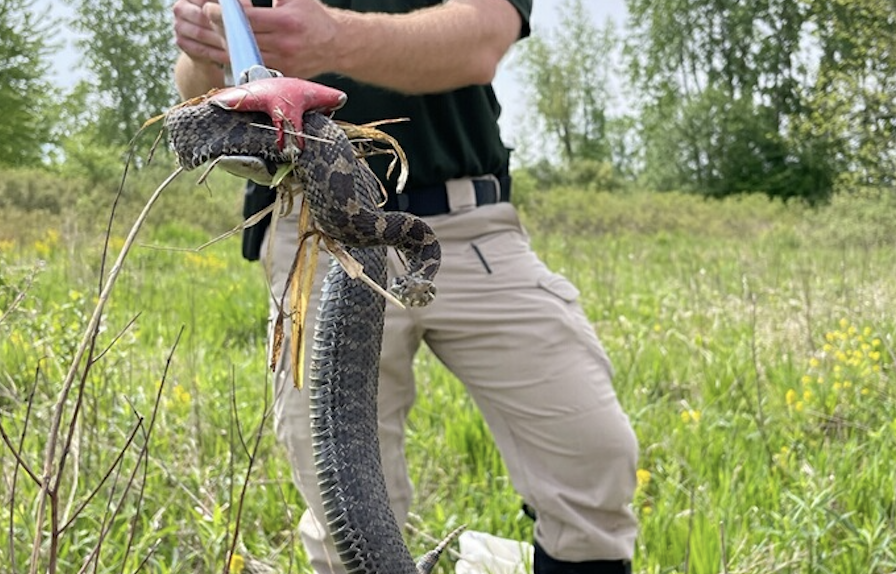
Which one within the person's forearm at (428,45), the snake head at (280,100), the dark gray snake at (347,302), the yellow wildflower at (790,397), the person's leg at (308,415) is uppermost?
the person's forearm at (428,45)

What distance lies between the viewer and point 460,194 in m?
3.04

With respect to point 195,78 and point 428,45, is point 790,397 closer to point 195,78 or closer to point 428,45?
point 428,45

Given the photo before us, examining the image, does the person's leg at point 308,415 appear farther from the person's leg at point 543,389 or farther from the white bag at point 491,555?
the white bag at point 491,555

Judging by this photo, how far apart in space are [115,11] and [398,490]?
3351 cm

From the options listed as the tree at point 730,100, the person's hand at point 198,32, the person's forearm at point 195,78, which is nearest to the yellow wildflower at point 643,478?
the person's forearm at point 195,78

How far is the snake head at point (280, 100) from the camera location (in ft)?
3.31

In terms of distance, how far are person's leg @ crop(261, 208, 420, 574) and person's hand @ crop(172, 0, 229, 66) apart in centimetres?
89

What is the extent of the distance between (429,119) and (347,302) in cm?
169

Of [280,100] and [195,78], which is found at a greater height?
[195,78]

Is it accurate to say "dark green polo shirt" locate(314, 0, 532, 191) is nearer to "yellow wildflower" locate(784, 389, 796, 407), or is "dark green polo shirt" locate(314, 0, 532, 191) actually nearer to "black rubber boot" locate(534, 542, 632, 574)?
"black rubber boot" locate(534, 542, 632, 574)

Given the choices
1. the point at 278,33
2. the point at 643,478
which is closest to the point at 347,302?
the point at 278,33

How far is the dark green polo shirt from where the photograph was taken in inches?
112

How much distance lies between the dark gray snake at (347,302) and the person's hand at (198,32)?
77cm

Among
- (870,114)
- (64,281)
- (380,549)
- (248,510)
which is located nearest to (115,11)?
(870,114)
